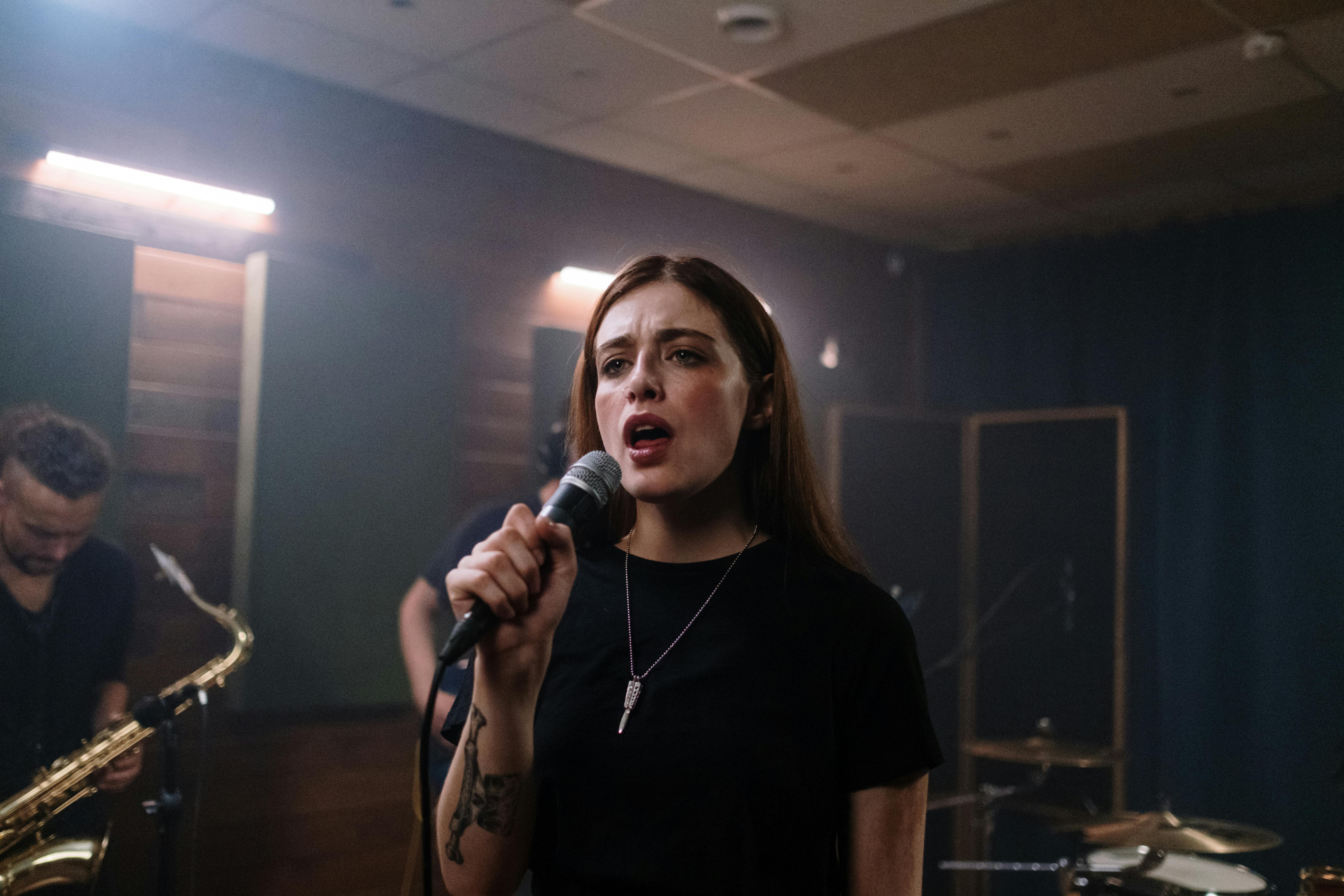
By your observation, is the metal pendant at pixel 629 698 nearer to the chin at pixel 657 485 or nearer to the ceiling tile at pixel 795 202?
the chin at pixel 657 485

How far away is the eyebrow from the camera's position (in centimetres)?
132

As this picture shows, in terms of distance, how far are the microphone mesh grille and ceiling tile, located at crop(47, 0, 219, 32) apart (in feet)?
7.63

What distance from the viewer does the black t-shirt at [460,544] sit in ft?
10.2

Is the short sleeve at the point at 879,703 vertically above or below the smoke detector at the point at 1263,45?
below

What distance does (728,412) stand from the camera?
4.33ft

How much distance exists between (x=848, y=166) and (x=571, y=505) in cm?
350

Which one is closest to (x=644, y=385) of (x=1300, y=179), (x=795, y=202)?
(x=795, y=202)

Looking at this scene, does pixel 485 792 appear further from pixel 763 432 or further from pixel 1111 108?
pixel 1111 108

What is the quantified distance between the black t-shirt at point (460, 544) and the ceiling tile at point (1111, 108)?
196cm

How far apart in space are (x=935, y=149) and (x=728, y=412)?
3069mm

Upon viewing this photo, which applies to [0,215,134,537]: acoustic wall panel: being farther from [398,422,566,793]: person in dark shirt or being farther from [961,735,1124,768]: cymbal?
[961,735,1124,768]: cymbal

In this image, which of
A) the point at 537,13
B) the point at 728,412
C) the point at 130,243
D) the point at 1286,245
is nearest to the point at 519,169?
the point at 537,13

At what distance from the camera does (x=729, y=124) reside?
12.4ft

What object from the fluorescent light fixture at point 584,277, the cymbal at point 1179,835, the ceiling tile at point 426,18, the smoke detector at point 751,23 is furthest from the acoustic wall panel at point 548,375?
the cymbal at point 1179,835
